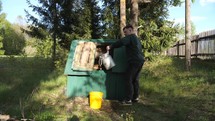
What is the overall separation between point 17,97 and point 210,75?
739 cm

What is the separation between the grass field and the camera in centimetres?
824

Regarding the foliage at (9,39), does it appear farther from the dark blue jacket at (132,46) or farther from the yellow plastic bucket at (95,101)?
the yellow plastic bucket at (95,101)

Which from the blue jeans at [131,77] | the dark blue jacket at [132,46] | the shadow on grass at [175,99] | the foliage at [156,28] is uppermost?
the foliage at [156,28]

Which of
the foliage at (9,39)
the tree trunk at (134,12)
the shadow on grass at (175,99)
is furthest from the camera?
the foliage at (9,39)

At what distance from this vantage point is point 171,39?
1961 centimetres

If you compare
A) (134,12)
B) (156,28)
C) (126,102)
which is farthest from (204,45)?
(126,102)

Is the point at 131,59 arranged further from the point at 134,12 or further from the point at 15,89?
the point at 134,12

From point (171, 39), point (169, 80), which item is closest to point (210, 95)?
point (169, 80)

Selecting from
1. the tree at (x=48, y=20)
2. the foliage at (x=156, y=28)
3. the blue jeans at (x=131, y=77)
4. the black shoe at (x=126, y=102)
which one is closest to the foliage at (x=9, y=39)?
the tree at (x=48, y=20)

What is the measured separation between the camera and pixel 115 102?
9.90 meters

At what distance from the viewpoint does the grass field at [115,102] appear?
27.0 feet

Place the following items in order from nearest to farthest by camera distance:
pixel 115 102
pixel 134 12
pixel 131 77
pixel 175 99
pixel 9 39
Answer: pixel 131 77 → pixel 115 102 → pixel 175 99 → pixel 134 12 → pixel 9 39

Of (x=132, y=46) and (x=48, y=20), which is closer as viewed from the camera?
(x=132, y=46)

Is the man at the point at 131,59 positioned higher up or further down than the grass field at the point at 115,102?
higher up
